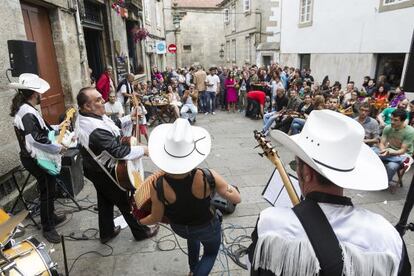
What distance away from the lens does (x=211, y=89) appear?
11.2m

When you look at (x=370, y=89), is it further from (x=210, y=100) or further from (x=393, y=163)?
(x=210, y=100)

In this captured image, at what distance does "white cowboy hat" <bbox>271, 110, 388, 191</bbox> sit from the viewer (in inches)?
48.4

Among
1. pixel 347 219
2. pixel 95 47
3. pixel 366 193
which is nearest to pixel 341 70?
pixel 366 193

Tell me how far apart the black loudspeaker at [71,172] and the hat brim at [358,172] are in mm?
3911

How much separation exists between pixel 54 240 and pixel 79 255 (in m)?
0.45

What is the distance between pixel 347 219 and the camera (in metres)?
1.15

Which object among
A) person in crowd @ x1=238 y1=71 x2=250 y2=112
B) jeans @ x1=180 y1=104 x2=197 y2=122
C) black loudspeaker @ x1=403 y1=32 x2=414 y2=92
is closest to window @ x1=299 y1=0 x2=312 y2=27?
person in crowd @ x1=238 y1=71 x2=250 y2=112

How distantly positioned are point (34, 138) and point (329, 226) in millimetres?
3166

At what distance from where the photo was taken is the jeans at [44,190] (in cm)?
330

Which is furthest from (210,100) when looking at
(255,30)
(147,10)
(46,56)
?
(255,30)

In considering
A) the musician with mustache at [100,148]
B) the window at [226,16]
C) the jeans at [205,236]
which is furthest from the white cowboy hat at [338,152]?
the window at [226,16]

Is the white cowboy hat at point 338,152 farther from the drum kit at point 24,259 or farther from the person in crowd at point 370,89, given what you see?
the person in crowd at point 370,89

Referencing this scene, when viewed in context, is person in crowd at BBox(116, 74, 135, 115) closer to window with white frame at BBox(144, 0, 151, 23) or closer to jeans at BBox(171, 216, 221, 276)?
jeans at BBox(171, 216, 221, 276)

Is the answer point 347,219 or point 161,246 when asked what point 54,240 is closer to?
point 161,246
